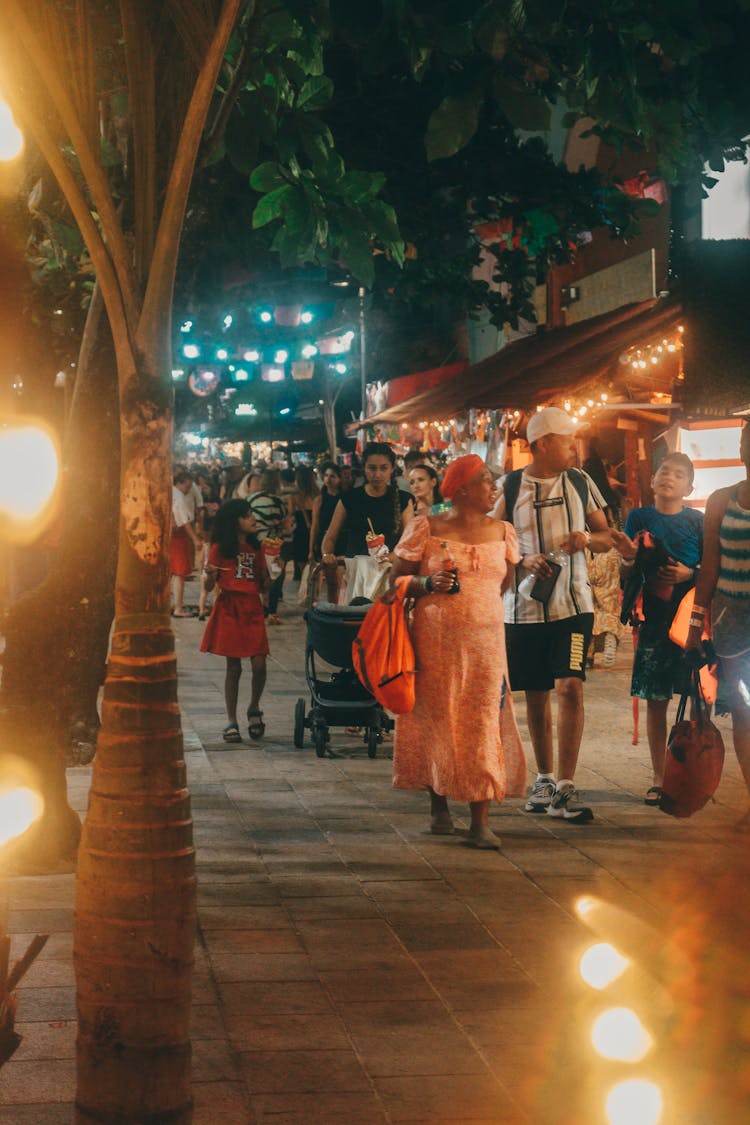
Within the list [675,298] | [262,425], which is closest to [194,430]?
[262,425]

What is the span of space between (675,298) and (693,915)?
11.2 meters

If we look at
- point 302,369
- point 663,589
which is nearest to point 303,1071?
point 663,589

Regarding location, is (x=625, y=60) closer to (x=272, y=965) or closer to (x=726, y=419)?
(x=272, y=965)

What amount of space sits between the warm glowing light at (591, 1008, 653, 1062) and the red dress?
628cm

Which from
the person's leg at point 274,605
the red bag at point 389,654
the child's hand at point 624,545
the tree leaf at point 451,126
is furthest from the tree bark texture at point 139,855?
the person's leg at point 274,605

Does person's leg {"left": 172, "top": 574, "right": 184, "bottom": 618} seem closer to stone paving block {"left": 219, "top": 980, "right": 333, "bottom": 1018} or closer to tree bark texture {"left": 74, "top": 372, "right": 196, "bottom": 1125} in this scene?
stone paving block {"left": 219, "top": 980, "right": 333, "bottom": 1018}

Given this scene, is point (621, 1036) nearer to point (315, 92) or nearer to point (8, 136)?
point (8, 136)

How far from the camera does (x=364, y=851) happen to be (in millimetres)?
7371

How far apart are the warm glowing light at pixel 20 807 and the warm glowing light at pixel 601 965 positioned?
2.60 metres

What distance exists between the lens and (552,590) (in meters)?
8.36

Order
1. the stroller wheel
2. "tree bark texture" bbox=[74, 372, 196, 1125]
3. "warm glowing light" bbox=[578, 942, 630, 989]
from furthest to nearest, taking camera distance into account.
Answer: the stroller wheel → "warm glowing light" bbox=[578, 942, 630, 989] → "tree bark texture" bbox=[74, 372, 196, 1125]

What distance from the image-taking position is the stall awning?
612 inches

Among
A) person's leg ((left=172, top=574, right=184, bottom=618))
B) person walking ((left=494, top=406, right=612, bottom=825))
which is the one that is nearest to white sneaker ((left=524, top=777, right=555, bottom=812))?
person walking ((left=494, top=406, right=612, bottom=825))

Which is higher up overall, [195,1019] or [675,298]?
[675,298]
